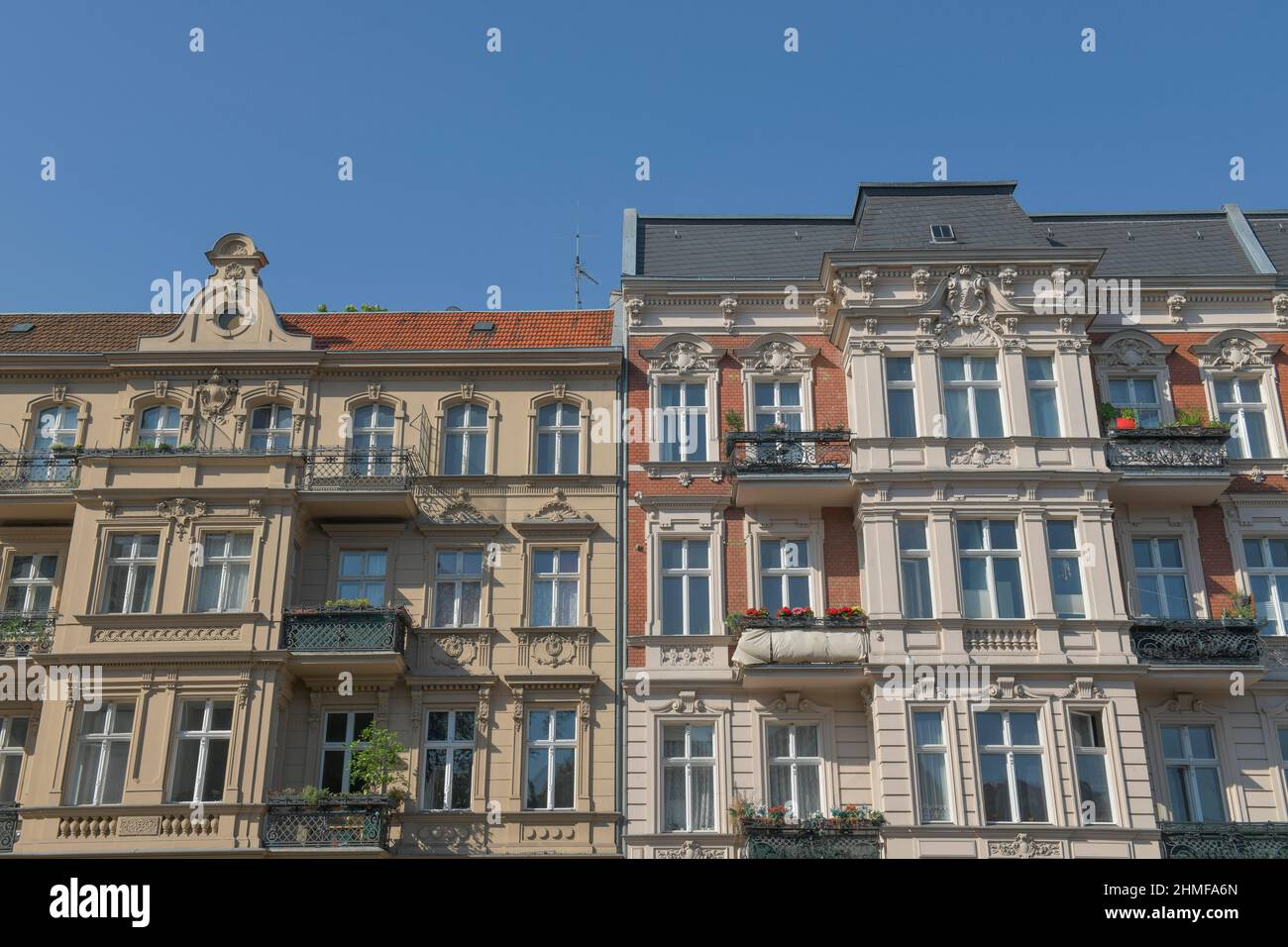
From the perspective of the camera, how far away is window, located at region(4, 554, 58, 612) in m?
23.3

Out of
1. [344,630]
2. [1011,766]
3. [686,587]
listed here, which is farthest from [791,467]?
[344,630]

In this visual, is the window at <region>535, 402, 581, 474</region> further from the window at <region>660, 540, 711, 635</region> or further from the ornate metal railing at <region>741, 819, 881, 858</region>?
the ornate metal railing at <region>741, 819, 881, 858</region>

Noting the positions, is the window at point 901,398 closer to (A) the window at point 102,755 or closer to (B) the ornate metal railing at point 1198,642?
(B) the ornate metal railing at point 1198,642

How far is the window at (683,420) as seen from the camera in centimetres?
2436

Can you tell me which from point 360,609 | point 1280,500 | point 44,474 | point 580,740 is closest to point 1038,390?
point 1280,500

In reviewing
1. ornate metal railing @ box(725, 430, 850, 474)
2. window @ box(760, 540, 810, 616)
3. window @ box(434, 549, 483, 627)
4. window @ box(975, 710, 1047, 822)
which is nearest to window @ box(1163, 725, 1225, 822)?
window @ box(975, 710, 1047, 822)

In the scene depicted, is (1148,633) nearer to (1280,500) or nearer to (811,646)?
(1280,500)

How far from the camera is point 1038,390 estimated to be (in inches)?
936

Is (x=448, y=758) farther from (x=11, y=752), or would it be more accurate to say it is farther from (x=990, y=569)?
(x=990, y=569)

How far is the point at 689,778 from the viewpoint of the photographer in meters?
21.7

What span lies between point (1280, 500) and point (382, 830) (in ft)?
54.3

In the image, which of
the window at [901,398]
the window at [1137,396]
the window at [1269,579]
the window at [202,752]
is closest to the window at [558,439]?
the window at [901,398]

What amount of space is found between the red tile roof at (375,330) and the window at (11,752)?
287 inches

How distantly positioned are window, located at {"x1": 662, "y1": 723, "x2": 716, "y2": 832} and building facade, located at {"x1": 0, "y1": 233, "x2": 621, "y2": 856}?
959 millimetres
